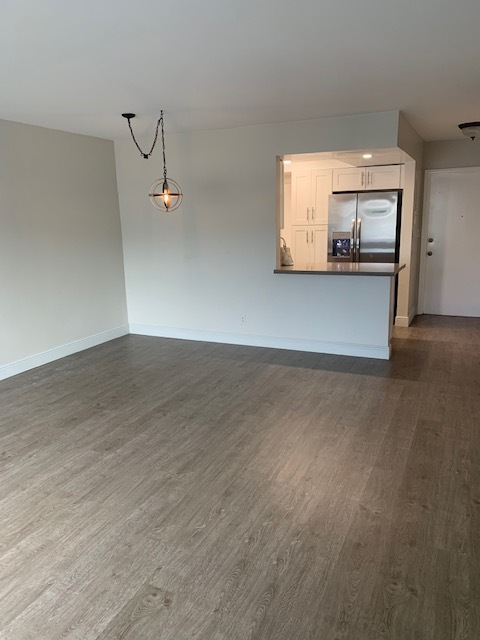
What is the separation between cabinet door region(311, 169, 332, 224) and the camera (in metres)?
6.32

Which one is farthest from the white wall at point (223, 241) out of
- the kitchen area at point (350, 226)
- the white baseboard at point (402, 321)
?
the white baseboard at point (402, 321)

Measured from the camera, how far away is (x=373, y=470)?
2.69 meters

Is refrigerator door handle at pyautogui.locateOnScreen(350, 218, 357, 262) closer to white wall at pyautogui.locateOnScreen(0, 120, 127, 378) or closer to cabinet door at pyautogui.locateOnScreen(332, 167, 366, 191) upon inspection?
cabinet door at pyautogui.locateOnScreen(332, 167, 366, 191)

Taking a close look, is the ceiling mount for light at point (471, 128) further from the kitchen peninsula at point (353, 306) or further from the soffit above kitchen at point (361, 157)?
the kitchen peninsula at point (353, 306)

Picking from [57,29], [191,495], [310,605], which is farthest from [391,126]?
[310,605]

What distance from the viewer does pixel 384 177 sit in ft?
19.3

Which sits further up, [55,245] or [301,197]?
[301,197]

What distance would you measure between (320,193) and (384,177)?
2.99ft

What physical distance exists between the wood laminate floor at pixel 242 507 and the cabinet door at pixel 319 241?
108 inches

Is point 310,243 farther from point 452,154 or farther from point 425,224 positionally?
point 452,154

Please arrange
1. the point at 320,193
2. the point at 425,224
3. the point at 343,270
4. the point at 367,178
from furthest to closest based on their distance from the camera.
A: the point at 425,224 → the point at 320,193 → the point at 367,178 → the point at 343,270

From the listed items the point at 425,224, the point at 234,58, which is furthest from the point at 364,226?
the point at 234,58

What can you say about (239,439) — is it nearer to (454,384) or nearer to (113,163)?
(454,384)

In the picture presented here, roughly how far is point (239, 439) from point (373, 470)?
0.90 meters
